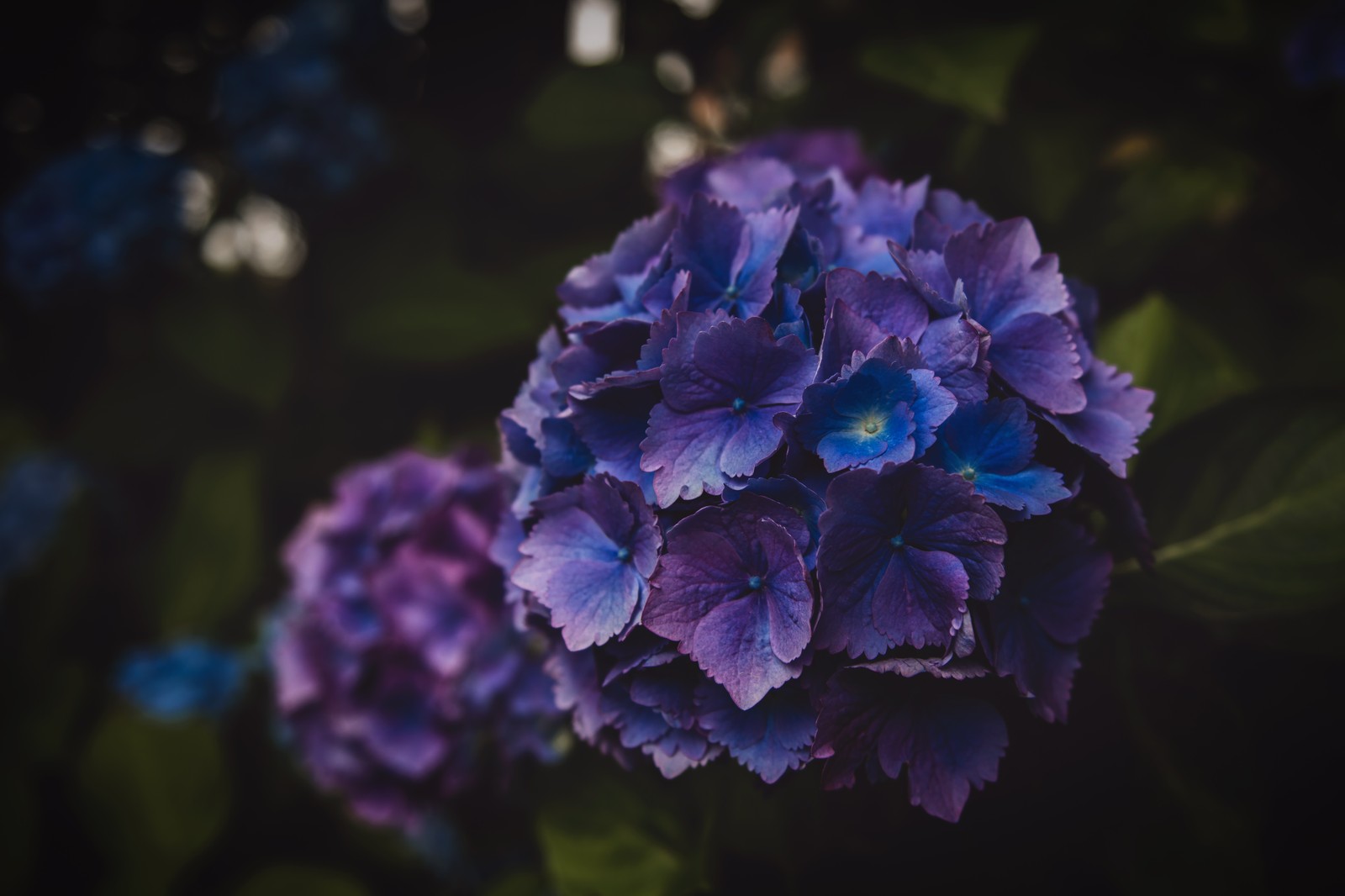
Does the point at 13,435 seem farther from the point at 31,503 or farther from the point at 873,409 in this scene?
the point at 873,409

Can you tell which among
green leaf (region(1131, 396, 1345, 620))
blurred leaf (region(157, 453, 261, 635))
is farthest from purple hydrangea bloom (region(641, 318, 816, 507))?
blurred leaf (region(157, 453, 261, 635))

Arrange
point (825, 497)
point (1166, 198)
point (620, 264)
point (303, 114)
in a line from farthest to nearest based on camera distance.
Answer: point (303, 114) → point (1166, 198) → point (620, 264) → point (825, 497)

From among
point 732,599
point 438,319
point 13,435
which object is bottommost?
point 13,435

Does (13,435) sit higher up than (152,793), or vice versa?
(13,435)

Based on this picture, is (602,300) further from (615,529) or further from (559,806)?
(559,806)

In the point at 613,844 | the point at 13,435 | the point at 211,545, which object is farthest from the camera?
the point at 13,435

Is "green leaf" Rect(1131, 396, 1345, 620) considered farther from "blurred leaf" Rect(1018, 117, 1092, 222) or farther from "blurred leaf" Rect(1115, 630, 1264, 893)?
"blurred leaf" Rect(1018, 117, 1092, 222)

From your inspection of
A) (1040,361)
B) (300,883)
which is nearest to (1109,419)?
(1040,361)
